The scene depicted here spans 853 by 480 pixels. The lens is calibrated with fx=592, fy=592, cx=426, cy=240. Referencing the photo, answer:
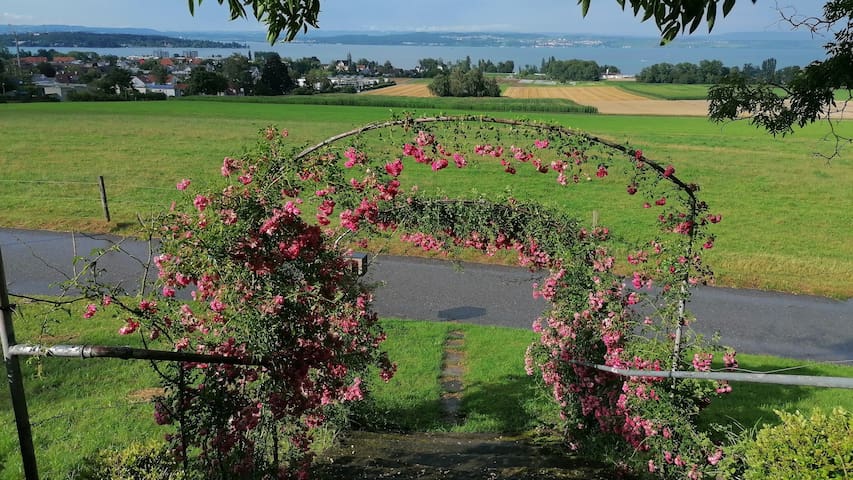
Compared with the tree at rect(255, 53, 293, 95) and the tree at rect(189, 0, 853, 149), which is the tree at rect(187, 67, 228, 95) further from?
the tree at rect(189, 0, 853, 149)

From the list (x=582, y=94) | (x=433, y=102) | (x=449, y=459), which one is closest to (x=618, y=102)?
(x=582, y=94)

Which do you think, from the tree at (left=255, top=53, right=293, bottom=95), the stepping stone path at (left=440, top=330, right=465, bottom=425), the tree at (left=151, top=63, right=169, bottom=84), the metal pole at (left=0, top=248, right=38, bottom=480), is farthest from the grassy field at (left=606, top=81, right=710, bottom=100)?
the tree at (left=151, top=63, right=169, bottom=84)

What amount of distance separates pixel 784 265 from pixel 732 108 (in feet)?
30.2

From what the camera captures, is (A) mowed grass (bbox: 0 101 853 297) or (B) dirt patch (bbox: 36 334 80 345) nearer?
(B) dirt patch (bbox: 36 334 80 345)

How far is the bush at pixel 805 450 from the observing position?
96.0 inches

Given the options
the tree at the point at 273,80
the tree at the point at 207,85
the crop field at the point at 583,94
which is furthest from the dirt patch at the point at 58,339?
the tree at the point at 207,85

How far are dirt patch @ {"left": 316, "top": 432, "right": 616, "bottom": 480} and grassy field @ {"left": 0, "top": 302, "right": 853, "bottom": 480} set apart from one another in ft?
1.94

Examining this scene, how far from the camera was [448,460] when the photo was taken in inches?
199

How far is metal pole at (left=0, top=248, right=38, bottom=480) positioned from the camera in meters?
2.09

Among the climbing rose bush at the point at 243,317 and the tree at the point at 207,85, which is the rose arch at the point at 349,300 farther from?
the tree at the point at 207,85

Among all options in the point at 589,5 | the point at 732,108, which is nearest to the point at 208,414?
the point at 589,5

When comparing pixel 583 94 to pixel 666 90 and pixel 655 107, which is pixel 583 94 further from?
pixel 655 107

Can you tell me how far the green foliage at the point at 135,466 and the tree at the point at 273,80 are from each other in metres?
65.8

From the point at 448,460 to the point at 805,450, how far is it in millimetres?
3035
